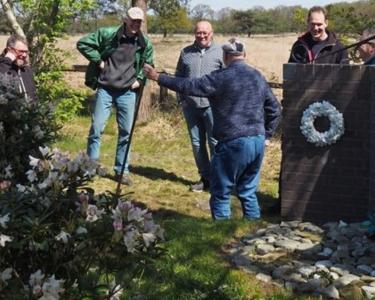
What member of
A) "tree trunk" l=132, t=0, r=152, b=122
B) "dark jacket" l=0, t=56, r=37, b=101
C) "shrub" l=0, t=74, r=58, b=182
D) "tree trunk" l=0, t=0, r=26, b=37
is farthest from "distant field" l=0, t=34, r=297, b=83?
"shrub" l=0, t=74, r=58, b=182

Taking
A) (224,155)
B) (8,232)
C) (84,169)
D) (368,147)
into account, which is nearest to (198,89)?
(224,155)

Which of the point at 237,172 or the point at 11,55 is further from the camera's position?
the point at 11,55

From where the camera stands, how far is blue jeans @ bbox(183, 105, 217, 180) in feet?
23.8

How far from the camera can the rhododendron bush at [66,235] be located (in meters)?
2.26

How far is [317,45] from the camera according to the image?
19.6 ft

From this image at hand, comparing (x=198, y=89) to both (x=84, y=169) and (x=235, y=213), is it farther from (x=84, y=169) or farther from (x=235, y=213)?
(x=84, y=169)

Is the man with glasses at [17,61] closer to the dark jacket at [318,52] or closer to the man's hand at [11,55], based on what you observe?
the man's hand at [11,55]

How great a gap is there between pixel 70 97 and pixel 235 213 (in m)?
4.00

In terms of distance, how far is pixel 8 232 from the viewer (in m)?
2.25

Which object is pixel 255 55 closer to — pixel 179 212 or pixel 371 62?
pixel 179 212

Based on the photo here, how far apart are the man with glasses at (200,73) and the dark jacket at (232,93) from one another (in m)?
1.53

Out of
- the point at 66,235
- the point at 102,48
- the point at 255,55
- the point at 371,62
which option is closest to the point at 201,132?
the point at 102,48

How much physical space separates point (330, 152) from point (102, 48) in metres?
2.84

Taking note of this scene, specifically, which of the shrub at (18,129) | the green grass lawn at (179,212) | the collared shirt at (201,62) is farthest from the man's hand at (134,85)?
the shrub at (18,129)
